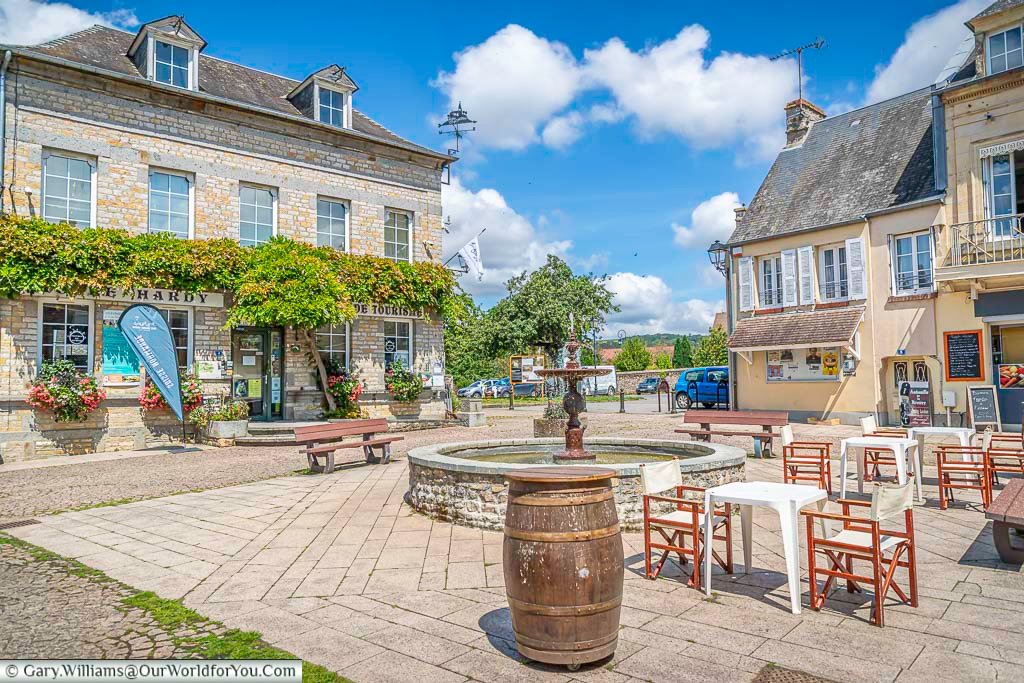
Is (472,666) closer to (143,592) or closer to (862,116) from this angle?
(143,592)

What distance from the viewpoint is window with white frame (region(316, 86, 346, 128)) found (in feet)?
59.4

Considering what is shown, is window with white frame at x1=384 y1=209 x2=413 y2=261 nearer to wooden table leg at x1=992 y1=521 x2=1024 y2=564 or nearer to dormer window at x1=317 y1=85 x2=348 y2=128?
dormer window at x1=317 y1=85 x2=348 y2=128

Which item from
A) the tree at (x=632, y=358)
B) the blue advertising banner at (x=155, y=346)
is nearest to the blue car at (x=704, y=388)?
the blue advertising banner at (x=155, y=346)

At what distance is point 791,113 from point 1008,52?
A: 764cm

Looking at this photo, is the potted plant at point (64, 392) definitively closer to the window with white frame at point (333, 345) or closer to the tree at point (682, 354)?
the window with white frame at point (333, 345)

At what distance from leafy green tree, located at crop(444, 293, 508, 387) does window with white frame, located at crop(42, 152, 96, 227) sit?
18843mm

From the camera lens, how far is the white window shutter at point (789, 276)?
19.6m

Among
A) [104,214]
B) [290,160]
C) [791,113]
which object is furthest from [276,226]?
[791,113]

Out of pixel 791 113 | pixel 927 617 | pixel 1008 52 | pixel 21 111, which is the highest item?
pixel 791 113

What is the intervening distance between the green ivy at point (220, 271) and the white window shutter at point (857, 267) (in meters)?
11.4

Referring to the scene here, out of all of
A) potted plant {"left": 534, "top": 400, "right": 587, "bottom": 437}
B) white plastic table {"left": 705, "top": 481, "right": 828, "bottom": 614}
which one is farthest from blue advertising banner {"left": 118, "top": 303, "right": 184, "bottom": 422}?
white plastic table {"left": 705, "top": 481, "right": 828, "bottom": 614}

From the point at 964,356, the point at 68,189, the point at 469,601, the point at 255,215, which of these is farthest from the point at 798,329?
the point at 68,189

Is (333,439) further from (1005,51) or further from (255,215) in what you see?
(1005,51)

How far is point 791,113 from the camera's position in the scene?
22516mm
